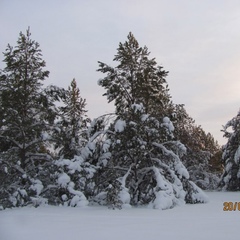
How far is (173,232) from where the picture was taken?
23.1 feet

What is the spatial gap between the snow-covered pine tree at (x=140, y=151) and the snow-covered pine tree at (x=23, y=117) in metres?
3.06

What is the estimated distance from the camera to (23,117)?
49.3ft

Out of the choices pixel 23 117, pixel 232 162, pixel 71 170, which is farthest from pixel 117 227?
pixel 232 162

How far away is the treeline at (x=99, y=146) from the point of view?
513 inches

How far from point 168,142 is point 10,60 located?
8.49 metres

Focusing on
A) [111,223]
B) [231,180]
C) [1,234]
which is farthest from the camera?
[231,180]

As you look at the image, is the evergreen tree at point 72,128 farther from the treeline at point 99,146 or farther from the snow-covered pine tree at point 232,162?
the snow-covered pine tree at point 232,162

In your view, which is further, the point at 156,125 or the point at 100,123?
the point at 100,123

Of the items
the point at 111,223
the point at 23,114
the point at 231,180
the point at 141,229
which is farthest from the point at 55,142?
the point at 231,180

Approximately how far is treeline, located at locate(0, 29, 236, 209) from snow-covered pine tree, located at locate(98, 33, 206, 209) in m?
0.04

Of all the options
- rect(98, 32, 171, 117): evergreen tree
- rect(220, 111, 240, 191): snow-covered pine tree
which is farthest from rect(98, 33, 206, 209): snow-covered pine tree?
rect(220, 111, 240, 191): snow-covered pine tree

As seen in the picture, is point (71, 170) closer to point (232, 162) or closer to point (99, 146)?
point (99, 146)

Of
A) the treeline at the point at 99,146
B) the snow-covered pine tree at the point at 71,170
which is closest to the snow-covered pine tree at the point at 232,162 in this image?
the treeline at the point at 99,146

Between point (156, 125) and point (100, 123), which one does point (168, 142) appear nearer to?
point (156, 125)
